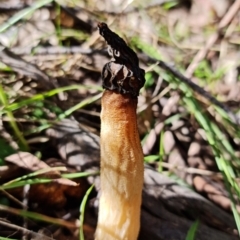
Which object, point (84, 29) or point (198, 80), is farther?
point (84, 29)


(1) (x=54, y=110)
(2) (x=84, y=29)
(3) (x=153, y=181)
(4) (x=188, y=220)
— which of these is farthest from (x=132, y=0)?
(4) (x=188, y=220)

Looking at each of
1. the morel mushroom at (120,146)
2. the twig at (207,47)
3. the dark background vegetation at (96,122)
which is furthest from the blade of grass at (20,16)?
the morel mushroom at (120,146)

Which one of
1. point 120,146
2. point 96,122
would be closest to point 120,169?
point 120,146

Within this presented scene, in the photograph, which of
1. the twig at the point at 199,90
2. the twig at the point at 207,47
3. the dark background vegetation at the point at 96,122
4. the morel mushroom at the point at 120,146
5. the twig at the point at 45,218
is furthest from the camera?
the twig at the point at 207,47

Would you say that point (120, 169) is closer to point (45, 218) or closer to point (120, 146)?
point (120, 146)

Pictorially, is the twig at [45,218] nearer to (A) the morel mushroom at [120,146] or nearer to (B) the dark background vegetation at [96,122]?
(B) the dark background vegetation at [96,122]

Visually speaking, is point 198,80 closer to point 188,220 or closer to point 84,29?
point 84,29

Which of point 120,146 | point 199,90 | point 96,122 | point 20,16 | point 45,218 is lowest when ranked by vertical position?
point 45,218

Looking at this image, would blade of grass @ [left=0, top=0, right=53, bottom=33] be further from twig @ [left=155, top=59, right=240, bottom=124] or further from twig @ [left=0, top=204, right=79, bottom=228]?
twig @ [left=0, top=204, right=79, bottom=228]

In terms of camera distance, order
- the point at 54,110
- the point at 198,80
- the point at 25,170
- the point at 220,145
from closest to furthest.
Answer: the point at 25,170, the point at 220,145, the point at 54,110, the point at 198,80
